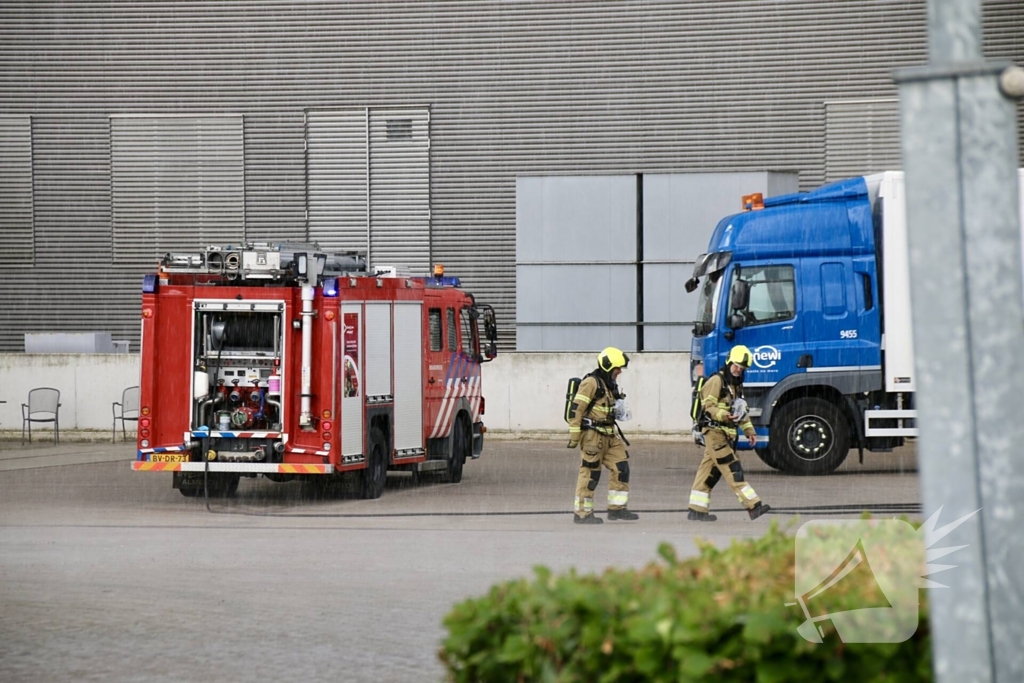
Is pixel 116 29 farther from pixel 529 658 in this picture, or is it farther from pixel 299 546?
pixel 529 658

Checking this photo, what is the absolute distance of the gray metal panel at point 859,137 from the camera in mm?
28797

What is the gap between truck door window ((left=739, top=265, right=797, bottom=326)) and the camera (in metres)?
18.9

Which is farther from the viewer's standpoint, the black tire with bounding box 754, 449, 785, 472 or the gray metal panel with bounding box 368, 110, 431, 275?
the gray metal panel with bounding box 368, 110, 431, 275

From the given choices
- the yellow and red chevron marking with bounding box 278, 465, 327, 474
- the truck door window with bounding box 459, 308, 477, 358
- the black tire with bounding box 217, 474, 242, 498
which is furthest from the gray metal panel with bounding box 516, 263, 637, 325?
the yellow and red chevron marking with bounding box 278, 465, 327, 474

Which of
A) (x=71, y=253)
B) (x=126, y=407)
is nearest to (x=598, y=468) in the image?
(x=126, y=407)

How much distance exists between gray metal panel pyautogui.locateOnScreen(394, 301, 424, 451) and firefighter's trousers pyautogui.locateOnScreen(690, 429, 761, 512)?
457 centimetres

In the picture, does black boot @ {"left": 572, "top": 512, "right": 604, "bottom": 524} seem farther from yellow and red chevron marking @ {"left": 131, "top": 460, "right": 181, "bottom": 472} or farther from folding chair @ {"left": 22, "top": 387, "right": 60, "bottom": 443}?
folding chair @ {"left": 22, "top": 387, "right": 60, "bottom": 443}

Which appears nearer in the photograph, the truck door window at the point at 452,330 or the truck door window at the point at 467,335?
the truck door window at the point at 452,330

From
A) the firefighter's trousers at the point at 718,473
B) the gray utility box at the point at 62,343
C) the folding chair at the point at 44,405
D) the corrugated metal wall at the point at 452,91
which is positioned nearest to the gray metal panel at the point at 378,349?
the firefighter's trousers at the point at 718,473

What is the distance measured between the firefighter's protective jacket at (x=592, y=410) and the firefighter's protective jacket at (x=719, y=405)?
927 mm

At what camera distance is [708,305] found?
19.5 m

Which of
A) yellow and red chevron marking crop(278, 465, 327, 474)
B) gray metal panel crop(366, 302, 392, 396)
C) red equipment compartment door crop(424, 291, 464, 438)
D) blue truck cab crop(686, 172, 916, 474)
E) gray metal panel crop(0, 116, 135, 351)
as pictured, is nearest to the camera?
yellow and red chevron marking crop(278, 465, 327, 474)

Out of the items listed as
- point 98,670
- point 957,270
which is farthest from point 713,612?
point 98,670

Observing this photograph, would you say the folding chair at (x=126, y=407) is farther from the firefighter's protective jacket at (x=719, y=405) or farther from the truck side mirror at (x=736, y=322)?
the firefighter's protective jacket at (x=719, y=405)
